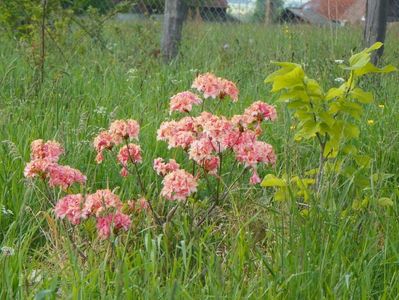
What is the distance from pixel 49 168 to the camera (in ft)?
7.40

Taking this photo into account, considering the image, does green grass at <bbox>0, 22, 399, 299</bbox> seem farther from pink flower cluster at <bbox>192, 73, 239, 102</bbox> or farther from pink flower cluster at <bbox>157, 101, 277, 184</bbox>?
pink flower cluster at <bbox>192, 73, 239, 102</bbox>

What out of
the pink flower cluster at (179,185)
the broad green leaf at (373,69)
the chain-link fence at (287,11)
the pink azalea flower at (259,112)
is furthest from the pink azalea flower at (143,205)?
the chain-link fence at (287,11)

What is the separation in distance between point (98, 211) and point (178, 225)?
0.38m

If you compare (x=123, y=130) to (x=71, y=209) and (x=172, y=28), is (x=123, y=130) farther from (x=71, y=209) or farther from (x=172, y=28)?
(x=172, y=28)

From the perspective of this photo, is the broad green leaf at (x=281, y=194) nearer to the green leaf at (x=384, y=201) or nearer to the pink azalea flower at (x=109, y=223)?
the green leaf at (x=384, y=201)

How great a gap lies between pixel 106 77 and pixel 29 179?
2.73m

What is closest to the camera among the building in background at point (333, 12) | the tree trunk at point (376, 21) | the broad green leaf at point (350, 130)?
the broad green leaf at point (350, 130)

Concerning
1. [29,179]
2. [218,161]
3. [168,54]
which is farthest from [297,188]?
[168,54]

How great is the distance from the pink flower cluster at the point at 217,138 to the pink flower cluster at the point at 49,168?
1.09ft

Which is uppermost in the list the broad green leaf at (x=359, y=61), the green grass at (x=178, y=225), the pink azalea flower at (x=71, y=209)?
the broad green leaf at (x=359, y=61)

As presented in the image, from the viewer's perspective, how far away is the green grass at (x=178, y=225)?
1936 millimetres

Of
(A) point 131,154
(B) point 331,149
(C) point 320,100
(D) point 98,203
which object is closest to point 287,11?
(B) point 331,149

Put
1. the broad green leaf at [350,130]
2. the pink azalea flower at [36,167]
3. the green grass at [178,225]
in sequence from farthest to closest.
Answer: the broad green leaf at [350,130] → the pink azalea flower at [36,167] → the green grass at [178,225]

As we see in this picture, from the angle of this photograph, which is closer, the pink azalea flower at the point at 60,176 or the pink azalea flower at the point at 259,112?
the pink azalea flower at the point at 60,176
